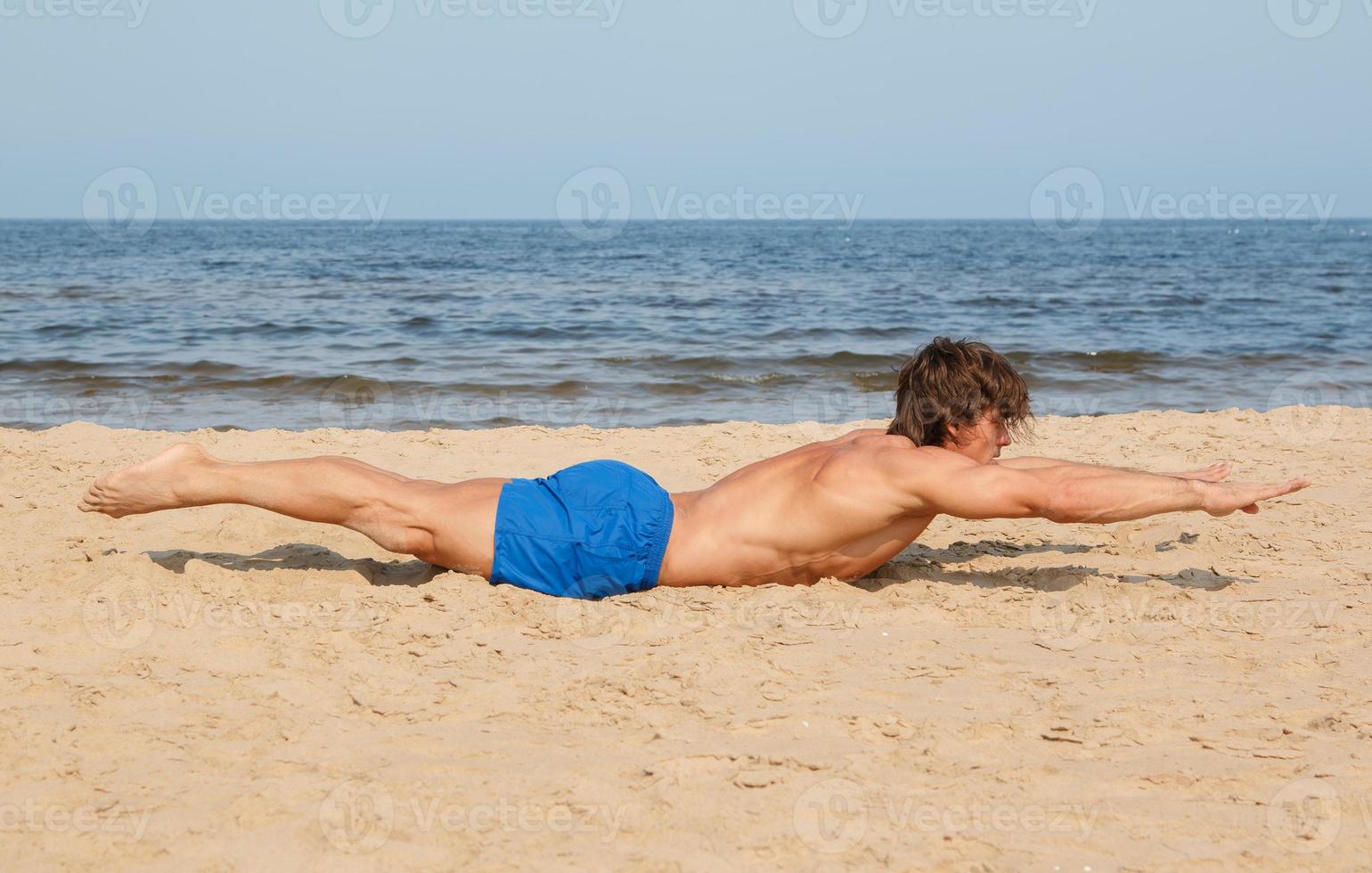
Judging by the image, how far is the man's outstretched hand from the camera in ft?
10.9

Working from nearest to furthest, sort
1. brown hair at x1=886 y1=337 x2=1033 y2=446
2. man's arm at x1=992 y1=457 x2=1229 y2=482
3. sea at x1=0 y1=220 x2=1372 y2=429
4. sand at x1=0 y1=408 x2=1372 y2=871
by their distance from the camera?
sand at x1=0 y1=408 x2=1372 y2=871, man's arm at x1=992 y1=457 x2=1229 y2=482, brown hair at x1=886 y1=337 x2=1033 y2=446, sea at x1=0 y1=220 x2=1372 y2=429

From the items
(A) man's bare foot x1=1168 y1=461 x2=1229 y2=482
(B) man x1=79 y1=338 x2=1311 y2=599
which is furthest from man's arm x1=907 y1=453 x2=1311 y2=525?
(A) man's bare foot x1=1168 y1=461 x2=1229 y2=482

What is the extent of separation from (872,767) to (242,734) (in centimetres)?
158

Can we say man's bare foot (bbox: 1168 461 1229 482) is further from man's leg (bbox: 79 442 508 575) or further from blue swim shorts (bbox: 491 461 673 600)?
man's leg (bbox: 79 442 508 575)

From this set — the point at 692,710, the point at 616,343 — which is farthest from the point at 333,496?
the point at 616,343

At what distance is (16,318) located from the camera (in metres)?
14.0

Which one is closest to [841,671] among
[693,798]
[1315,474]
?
[693,798]

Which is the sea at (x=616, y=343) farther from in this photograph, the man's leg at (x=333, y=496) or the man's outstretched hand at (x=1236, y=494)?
the man's outstretched hand at (x=1236, y=494)

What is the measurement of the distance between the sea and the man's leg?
13.9ft

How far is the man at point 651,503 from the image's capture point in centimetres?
361

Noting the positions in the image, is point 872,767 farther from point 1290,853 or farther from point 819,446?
point 819,446

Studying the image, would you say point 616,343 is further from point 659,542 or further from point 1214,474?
point 1214,474

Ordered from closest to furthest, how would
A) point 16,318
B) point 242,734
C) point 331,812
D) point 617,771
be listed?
point 331,812
point 617,771
point 242,734
point 16,318

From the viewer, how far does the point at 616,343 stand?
1246 cm
